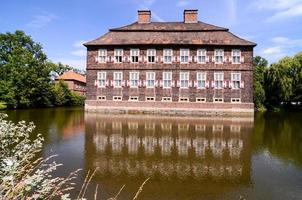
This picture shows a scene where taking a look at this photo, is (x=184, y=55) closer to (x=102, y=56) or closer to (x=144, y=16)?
(x=144, y=16)

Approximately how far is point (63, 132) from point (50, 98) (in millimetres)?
34091

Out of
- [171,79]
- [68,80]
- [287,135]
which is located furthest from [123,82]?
[68,80]

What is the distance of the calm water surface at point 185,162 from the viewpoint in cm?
855

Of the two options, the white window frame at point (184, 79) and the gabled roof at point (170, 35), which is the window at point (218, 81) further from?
the gabled roof at point (170, 35)

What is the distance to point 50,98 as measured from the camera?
51.3m

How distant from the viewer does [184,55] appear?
36656mm

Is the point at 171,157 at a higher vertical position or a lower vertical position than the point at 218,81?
lower

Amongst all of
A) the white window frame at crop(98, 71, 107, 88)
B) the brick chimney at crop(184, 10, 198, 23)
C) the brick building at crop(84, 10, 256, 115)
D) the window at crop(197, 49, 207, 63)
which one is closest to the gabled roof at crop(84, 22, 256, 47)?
the brick building at crop(84, 10, 256, 115)

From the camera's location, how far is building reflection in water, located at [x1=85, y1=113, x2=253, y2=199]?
9766 millimetres

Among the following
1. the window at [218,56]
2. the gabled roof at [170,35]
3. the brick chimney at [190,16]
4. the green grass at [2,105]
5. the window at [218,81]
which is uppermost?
the brick chimney at [190,16]

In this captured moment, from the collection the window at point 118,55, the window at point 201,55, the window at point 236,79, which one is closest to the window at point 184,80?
the window at point 201,55

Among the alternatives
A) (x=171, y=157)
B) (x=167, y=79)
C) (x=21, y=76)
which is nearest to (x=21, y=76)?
(x=21, y=76)

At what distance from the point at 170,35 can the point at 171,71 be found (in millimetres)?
4892

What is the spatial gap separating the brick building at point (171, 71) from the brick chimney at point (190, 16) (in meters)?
2.09
